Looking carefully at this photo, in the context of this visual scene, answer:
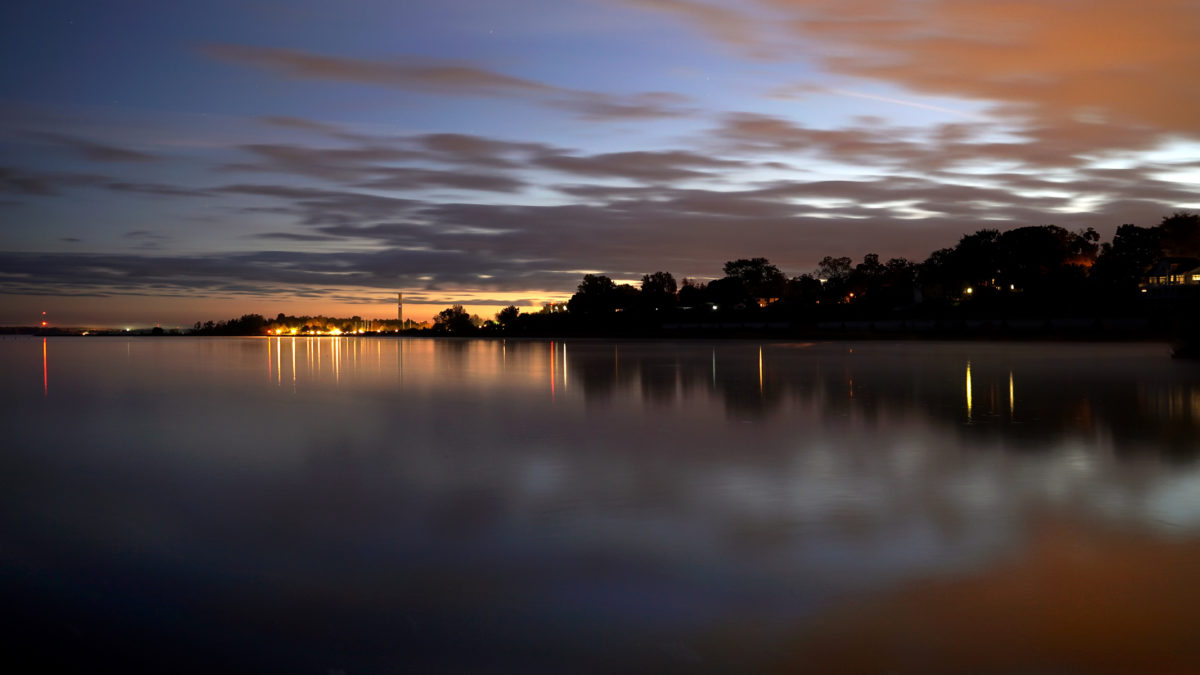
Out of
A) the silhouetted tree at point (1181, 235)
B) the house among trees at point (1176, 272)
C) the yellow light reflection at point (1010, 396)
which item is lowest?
the yellow light reflection at point (1010, 396)

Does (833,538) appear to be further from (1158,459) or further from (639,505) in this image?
(1158,459)

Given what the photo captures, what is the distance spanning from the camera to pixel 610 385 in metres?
24.4

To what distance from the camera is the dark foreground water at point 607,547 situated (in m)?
4.66

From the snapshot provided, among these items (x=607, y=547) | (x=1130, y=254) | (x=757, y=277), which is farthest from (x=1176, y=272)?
(x=607, y=547)

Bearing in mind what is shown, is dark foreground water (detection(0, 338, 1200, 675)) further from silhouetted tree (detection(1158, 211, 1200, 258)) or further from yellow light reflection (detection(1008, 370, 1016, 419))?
silhouetted tree (detection(1158, 211, 1200, 258))

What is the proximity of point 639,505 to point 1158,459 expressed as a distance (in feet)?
21.6

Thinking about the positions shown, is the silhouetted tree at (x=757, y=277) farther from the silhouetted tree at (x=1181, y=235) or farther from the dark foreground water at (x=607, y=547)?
the dark foreground water at (x=607, y=547)

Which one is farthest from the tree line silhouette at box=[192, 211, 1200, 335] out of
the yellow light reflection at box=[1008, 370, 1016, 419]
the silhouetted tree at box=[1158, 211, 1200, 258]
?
the yellow light reflection at box=[1008, 370, 1016, 419]

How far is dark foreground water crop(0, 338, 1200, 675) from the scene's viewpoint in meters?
4.66

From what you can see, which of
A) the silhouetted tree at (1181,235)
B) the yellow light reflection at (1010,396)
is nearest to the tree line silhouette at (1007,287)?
the silhouetted tree at (1181,235)

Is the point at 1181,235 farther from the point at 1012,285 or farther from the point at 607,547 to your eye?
the point at 607,547

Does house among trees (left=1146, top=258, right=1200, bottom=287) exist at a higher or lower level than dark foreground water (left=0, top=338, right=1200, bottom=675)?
higher

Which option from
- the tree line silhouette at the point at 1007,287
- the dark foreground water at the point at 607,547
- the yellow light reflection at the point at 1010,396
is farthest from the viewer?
the tree line silhouette at the point at 1007,287

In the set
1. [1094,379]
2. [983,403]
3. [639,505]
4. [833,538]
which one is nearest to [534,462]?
[639,505]
